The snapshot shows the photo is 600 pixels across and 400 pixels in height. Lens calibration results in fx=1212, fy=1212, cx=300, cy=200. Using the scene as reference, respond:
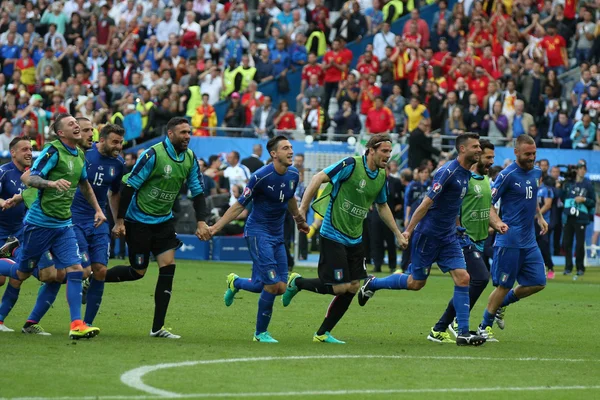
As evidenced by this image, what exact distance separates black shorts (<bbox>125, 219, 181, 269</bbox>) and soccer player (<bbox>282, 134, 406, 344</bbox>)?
1.48m

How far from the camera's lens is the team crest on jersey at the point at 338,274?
12.8 meters

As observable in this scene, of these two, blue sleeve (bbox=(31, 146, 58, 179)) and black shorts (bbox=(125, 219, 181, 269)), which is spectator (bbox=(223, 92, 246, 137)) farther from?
blue sleeve (bbox=(31, 146, 58, 179))

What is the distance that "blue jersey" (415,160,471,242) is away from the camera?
13266 mm

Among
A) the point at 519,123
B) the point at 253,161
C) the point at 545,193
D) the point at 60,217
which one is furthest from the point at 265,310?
the point at 519,123

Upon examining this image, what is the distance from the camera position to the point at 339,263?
12859 mm

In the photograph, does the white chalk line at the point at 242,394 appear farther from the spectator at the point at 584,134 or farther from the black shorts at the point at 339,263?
the spectator at the point at 584,134

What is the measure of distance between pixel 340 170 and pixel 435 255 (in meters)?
1.47

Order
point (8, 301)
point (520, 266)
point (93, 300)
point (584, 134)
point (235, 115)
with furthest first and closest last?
point (235, 115)
point (584, 134)
point (520, 266)
point (8, 301)
point (93, 300)

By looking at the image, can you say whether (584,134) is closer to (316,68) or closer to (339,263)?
(316,68)

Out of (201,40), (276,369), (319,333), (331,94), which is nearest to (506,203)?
(319,333)

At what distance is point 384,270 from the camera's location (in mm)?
25297

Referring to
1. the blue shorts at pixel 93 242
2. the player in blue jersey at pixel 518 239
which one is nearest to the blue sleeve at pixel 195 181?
the blue shorts at pixel 93 242

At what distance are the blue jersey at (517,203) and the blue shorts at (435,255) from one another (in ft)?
3.03

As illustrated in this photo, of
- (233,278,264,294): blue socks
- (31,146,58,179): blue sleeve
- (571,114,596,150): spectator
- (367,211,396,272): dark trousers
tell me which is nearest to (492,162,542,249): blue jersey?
(233,278,264,294): blue socks
